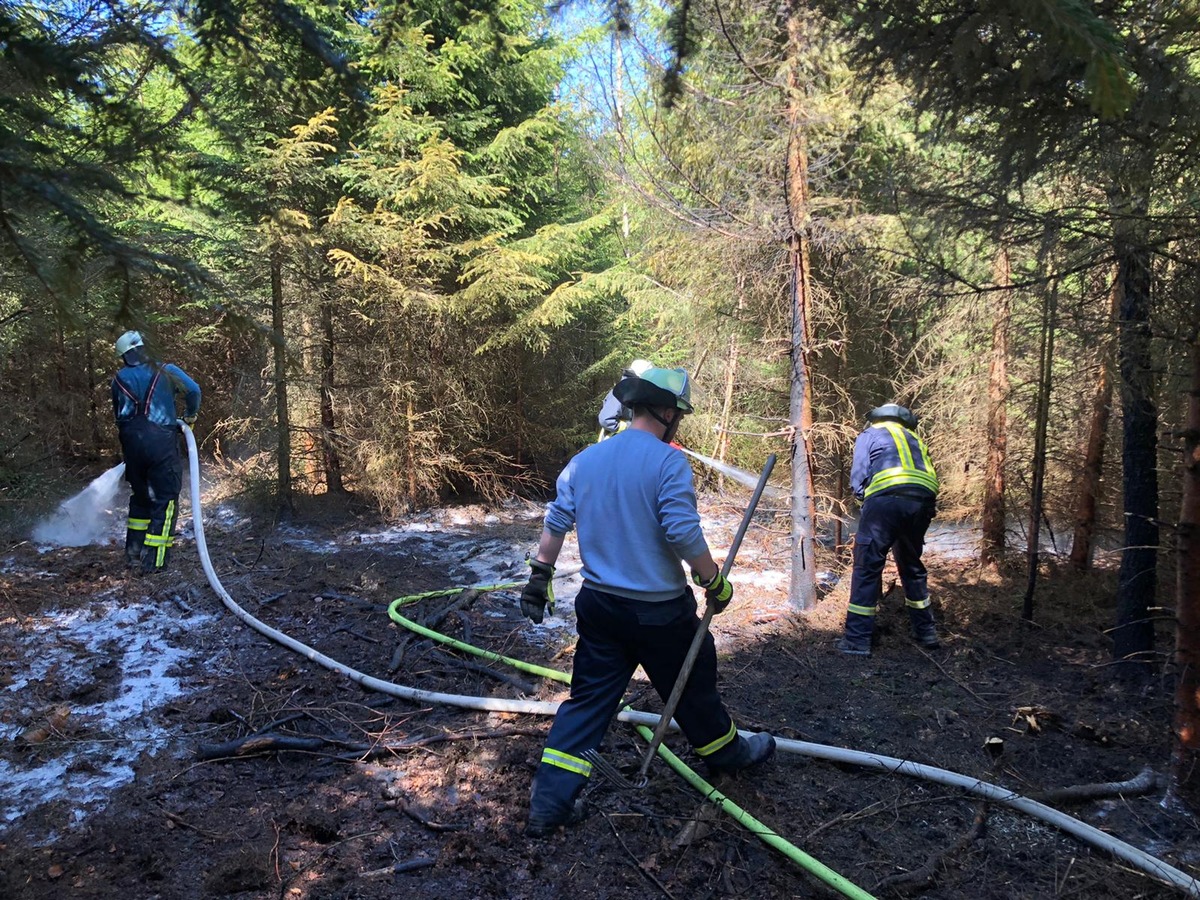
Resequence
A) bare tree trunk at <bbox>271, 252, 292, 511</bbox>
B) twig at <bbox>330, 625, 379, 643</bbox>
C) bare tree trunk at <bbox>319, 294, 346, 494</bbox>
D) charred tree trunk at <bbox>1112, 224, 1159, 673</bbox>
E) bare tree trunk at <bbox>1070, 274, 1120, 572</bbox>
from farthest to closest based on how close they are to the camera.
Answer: bare tree trunk at <bbox>319, 294, 346, 494</bbox>
bare tree trunk at <bbox>271, 252, 292, 511</bbox>
bare tree trunk at <bbox>1070, 274, 1120, 572</bbox>
twig at <bbox>330, 625, 379, 643</bbox>
charred tree trunk at <bbox>1112, 224, 1159, 673</bbox>

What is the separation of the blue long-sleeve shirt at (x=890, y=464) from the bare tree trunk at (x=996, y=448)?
2610 millimetres

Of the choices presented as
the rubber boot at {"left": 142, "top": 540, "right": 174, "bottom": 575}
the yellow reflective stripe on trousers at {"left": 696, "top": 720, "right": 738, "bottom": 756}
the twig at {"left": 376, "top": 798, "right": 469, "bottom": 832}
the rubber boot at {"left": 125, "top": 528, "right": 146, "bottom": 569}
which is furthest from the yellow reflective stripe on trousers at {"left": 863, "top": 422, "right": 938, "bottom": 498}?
the rubber boot at {"left": 125, "top": 528, "right": 146, "bottom": 569}

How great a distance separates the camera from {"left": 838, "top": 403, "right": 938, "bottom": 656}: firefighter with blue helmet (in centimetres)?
571

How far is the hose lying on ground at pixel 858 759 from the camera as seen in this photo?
2.95m

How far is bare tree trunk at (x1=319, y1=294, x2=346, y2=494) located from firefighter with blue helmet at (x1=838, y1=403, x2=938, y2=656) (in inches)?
288

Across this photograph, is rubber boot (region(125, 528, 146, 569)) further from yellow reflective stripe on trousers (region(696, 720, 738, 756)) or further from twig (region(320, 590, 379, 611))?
yellow reflective stripe on trousers (region(696, 720, 738, 756))

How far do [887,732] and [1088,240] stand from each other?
326cm

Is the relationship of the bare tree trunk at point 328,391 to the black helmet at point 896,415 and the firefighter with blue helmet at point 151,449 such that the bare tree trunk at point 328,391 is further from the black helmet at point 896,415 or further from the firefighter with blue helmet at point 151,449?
the black helmet at point 896,415

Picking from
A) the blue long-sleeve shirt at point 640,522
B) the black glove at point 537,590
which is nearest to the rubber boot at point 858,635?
the blue long-sleeve shirt at point 640,522

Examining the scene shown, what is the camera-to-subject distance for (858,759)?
386cm

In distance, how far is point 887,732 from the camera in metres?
4.47

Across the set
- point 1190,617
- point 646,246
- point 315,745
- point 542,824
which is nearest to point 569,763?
point 542,824

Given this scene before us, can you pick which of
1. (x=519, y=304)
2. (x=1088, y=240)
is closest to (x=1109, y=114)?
(x=1088, y=240)

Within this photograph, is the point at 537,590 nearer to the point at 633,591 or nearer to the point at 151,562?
the point at 633,591
